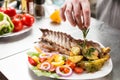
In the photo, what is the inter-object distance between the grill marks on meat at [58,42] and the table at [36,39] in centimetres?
8

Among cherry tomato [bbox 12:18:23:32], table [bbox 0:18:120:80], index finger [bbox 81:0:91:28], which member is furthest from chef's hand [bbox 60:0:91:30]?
cherry tomato [bbox 12:18:23:32]

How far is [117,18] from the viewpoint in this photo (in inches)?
53.3

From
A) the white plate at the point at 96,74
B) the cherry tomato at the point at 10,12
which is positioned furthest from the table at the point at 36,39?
the cherry tomato at the point at 10,12

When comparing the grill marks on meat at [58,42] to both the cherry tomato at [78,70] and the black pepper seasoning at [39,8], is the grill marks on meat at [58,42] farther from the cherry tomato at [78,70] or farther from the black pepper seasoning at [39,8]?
the black pepper seasoning at [39,8]

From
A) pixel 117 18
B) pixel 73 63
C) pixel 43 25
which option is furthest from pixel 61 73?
pixel 117 18

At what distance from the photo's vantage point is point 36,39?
1116 millimetres

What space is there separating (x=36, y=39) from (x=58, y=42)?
16cm

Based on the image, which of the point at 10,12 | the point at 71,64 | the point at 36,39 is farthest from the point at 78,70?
the point at 10,12

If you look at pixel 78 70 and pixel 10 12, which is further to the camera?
pixel 10 12

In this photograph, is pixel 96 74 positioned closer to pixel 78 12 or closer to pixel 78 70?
pixel 78 70

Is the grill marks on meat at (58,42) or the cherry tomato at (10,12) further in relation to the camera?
the cherry tomato at (10,12)

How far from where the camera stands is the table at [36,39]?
34.7 inches

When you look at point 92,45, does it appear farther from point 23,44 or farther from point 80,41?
point 23,44

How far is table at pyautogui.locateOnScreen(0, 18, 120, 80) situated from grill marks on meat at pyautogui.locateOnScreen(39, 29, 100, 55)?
0.08 meters
